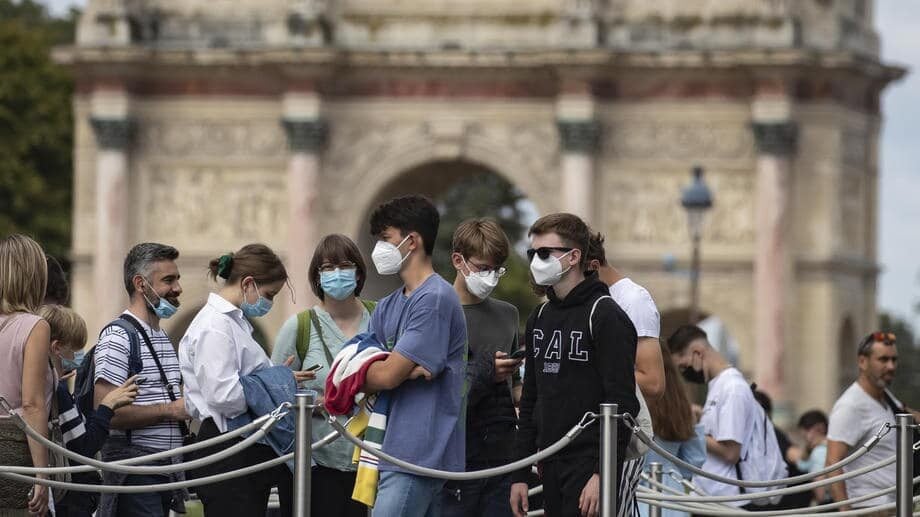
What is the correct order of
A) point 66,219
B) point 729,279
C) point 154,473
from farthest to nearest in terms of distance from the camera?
point 66,219
point 729,279
point 154,473

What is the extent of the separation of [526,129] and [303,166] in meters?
4.20

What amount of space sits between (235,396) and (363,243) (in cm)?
3314

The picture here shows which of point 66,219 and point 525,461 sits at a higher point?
point 66,219

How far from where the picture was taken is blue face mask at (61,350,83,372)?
1450 centimetres

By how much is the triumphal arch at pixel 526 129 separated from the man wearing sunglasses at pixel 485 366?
99.1ft

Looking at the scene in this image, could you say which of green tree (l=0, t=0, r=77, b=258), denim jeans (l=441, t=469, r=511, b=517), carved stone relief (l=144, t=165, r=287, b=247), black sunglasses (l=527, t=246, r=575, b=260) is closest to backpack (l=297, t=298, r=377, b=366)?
denim jeans (l=441, t=469, r=511, b=517)

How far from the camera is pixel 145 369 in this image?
13680 millimetres

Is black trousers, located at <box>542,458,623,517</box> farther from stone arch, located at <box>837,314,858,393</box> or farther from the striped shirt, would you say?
stone arch, located at <box>837,314,858,393</box>

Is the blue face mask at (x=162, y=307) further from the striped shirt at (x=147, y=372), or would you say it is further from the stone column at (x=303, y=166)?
the stone column at (x=303, y=166)

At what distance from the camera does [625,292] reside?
43.5ft

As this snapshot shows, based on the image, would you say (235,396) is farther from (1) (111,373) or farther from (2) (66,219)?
(2) (66,219)

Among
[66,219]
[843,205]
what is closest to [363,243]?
[843,205]

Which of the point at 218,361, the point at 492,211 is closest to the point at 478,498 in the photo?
the point at 218,361

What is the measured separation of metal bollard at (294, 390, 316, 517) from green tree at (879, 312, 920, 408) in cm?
6321
